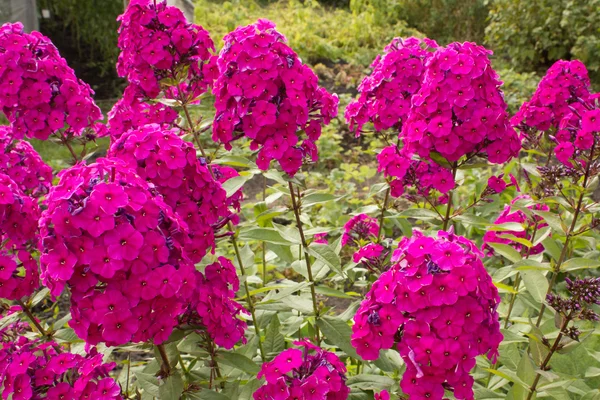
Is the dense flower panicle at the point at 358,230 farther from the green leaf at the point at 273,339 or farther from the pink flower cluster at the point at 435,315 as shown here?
the pink flower cluster at the point at 435,315

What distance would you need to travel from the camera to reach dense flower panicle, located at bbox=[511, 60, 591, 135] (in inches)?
134

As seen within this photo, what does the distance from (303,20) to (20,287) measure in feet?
42.5

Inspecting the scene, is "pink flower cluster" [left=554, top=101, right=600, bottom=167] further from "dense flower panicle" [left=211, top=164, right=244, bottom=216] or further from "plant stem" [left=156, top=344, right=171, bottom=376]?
"plant stem" [left=156, top=344, right=171, bottom=376]

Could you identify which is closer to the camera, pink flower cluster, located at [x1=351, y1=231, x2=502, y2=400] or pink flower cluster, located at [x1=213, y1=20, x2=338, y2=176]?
pink flower cluster, located at [x1=351, y1=231, x2=502, y2=400]

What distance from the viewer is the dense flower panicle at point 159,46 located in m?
2.82

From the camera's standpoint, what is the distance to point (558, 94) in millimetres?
3395

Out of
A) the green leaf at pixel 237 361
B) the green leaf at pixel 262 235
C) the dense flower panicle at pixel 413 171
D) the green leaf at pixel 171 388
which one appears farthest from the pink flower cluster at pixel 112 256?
the dense flower panicle at pixel 413 171

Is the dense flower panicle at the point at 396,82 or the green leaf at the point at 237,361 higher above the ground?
the dense flower panicle at the point at 396,82

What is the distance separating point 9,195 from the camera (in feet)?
7.49

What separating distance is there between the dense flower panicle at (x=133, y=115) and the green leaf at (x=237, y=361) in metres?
1.32

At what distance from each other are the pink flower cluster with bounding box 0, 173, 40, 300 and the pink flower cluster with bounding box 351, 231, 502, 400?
4.71 feet

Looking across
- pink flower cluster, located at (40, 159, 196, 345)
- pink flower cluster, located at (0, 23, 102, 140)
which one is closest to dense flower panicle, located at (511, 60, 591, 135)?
pink flower cluster, located at (40, 159, 196, 345)

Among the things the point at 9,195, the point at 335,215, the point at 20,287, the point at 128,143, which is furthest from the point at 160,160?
the point at 335,215

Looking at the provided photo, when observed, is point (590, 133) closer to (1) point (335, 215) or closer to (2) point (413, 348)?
(2) point (413, 348)
